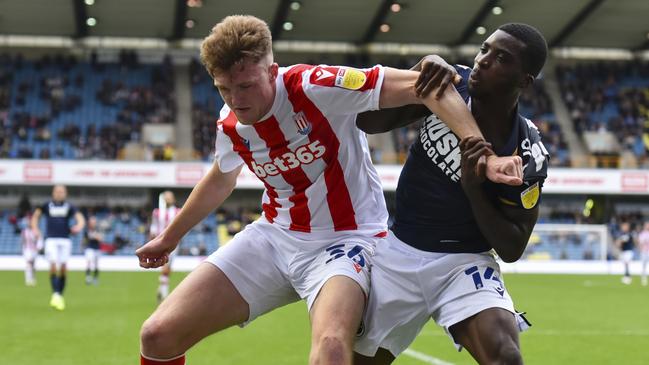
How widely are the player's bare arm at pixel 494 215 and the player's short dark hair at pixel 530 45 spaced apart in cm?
53

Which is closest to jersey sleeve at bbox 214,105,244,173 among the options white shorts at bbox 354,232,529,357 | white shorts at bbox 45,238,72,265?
white shorts at bbox 354,232,529,357

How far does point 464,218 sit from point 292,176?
0.88m

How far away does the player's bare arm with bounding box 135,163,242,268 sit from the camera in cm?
475

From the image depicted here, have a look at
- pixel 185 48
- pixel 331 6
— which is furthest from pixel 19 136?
pixel 331 6

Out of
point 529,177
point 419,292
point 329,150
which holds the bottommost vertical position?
point 419,292

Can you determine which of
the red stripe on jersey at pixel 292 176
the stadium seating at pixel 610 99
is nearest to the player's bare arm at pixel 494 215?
the red stripe on jersey at pixel 292 176

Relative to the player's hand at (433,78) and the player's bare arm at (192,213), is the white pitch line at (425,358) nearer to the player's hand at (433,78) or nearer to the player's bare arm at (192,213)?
the player's bare arm at (192,213)

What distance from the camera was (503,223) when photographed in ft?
12.6

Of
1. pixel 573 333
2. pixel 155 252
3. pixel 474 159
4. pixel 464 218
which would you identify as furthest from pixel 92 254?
pixel 474 159

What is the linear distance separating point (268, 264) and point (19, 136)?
3472cm

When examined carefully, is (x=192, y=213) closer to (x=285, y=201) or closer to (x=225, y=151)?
(x=225, y=151)

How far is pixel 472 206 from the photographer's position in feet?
12.6

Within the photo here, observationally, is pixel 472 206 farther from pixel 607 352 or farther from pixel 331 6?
pixel 331 6

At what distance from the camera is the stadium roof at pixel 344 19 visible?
36.1 meters
